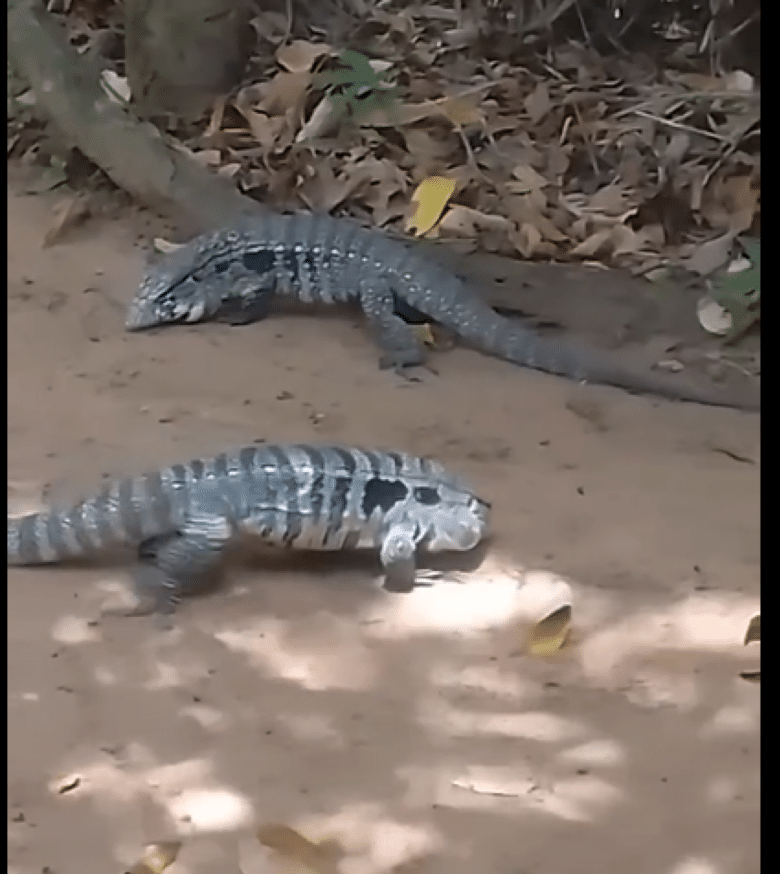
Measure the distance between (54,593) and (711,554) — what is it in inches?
71.7

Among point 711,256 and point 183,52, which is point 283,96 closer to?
point 183,52

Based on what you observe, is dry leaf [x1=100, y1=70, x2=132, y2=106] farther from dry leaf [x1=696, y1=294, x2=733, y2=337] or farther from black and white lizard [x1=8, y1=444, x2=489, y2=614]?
black and white lizard [x1=8, y1=444, x2=489, y2=614]

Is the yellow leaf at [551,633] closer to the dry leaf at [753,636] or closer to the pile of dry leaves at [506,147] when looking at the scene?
the dry leaf at [753,636]

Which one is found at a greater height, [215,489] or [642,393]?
[215,489]

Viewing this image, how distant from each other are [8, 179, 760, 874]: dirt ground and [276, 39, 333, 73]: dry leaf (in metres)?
2.84

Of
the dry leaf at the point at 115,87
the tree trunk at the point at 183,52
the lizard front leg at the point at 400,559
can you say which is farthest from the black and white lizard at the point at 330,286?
the lizard front leg at the point at 400,559

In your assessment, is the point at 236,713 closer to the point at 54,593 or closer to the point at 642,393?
the point at 54,593

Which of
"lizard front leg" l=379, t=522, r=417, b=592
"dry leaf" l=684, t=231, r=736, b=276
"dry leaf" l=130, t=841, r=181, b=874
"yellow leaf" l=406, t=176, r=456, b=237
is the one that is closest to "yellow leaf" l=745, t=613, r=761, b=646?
"lizard front leg" l=379, t=522, r=417, b=592

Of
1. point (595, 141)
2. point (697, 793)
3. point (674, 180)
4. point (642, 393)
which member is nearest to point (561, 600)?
point (697, 793)

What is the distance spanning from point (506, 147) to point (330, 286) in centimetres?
151

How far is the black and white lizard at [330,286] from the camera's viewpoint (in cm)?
534

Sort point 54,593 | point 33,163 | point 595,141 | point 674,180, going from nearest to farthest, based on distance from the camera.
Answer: point 54,593
point 674,180
point 595,141
point 33,163

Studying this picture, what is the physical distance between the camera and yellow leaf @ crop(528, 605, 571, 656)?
3416 mm

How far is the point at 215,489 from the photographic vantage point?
147 inches
